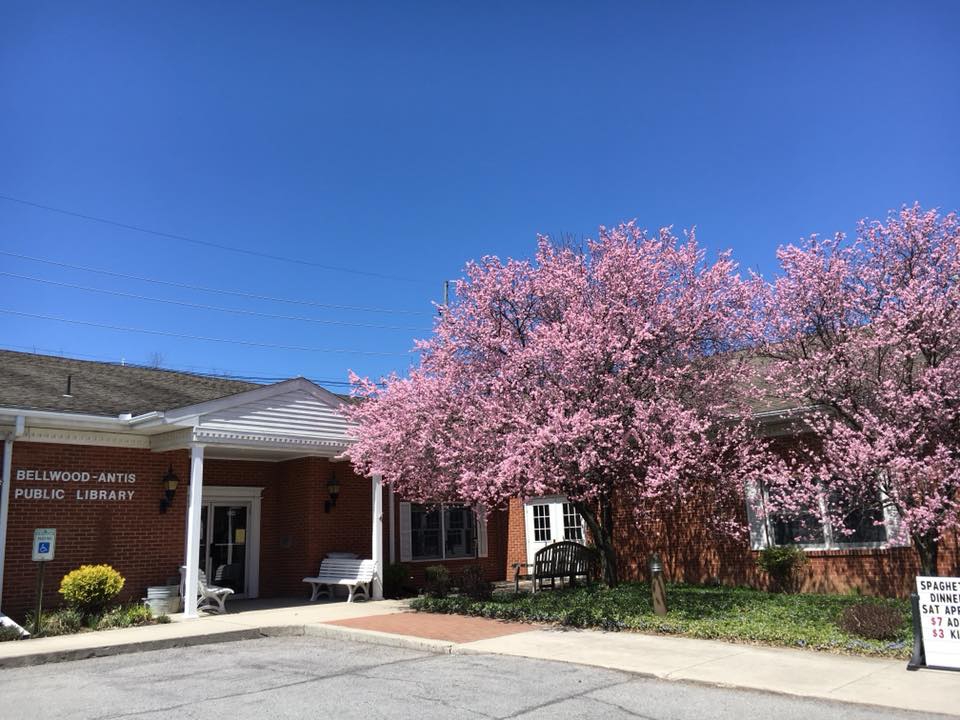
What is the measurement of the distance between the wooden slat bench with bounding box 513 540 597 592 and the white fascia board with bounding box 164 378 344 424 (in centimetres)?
496

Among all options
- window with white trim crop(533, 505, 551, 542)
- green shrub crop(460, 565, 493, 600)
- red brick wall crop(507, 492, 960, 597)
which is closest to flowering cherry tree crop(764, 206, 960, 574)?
red brick wall crop(507, 492, 960, 597)

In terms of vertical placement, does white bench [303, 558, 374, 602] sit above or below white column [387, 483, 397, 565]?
below

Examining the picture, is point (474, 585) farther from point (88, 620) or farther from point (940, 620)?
point (940, 620)

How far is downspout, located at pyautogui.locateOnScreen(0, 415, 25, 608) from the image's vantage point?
37.8 ft

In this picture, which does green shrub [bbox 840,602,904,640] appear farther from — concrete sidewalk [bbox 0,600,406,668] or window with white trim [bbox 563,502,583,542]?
window with white trim [bbox 563,502,583,542]

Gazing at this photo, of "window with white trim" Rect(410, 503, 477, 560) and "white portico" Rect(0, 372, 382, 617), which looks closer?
"white portico" Rect(0, 372, 382, 617)

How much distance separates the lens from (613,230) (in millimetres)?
11930

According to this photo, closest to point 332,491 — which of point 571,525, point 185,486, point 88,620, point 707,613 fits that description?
point 185,486

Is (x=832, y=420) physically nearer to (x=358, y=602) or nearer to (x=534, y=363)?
(x=534, y=363)

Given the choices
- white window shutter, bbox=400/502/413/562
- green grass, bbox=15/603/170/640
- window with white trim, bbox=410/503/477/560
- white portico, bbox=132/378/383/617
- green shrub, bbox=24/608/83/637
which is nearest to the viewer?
green shrub, bbox=24/608/83/637

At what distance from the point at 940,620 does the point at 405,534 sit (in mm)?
11173

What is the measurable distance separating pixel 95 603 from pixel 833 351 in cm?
1113

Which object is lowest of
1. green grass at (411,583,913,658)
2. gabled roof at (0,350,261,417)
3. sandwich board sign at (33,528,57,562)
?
green grass at (411,583,913,658)

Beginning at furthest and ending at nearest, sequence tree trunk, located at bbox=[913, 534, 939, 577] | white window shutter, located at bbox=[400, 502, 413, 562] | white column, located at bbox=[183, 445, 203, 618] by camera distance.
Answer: white window shutter, located at bbox=[400, 502, 413, 562], white column, located at bbox=[183, 445, 203, 618], tree trunk, located at bbox=[913, 534, 939, 577]
